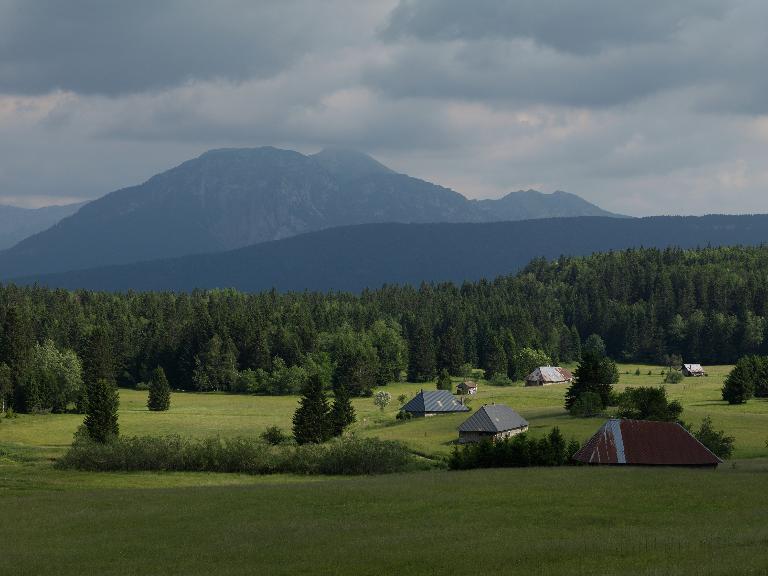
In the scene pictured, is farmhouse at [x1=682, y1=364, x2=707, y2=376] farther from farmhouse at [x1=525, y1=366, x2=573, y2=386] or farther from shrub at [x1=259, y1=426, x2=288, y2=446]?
shrub at [x1=259, y1=426, x2=288, y2=446]

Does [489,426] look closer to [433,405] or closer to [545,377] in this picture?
[433,405]

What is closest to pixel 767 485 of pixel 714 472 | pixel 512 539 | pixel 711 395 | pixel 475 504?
pixel 714 472

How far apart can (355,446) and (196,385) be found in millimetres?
110690

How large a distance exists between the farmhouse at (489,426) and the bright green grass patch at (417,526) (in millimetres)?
29602

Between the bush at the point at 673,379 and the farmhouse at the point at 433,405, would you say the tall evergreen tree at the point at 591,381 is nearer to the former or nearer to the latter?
the farmhouse at the point at 433,405

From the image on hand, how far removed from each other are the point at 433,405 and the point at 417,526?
3215 inches

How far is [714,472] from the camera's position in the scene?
6062 centimetres

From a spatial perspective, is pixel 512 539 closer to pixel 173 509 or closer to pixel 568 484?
pixel 568 484

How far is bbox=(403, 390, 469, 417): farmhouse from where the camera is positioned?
125562 mm

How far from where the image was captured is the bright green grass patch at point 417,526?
114 feet

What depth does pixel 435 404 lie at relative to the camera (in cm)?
12638

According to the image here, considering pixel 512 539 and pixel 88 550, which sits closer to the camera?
pixel 512 539

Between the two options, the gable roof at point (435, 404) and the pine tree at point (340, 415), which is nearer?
the pine tree at point (340, 415)

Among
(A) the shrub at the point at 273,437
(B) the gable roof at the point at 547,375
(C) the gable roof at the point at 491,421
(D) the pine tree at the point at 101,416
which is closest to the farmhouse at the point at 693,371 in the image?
(B) the gable roof at the point at 547,375
